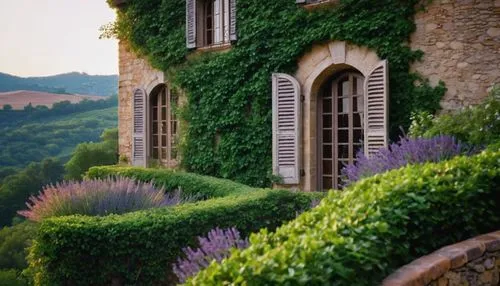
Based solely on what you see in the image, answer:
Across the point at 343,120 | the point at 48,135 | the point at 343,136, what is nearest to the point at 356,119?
the point at 343,120

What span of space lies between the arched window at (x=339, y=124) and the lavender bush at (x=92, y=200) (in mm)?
3147

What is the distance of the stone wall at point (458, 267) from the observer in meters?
3.05

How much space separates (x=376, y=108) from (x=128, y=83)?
6996 millimetres

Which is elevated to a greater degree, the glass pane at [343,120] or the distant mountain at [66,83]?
the distant mountain at [66,83]

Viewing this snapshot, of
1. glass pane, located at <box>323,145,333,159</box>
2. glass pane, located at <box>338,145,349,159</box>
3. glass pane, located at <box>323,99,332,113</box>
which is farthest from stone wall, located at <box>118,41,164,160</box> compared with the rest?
glass pane, located at <box>338,145,349,159</box>

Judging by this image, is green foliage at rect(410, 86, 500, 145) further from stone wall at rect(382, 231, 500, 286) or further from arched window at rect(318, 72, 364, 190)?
stone wall at rect(382, 231, 500, 286)

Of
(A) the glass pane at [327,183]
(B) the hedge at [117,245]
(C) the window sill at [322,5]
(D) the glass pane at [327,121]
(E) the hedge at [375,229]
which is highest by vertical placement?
(C) the window sill at [322,5]

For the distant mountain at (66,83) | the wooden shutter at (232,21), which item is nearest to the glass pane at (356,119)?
the wooden shutter at (232,21)

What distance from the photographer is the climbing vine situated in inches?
320

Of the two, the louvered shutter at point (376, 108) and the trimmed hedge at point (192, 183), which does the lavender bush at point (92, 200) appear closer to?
the trimmed hedge at point (192, 183)

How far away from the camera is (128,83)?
511 inches

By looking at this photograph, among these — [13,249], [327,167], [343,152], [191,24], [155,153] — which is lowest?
[13,249]

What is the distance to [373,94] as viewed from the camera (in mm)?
8164

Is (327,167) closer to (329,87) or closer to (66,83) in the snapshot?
(329,87)
